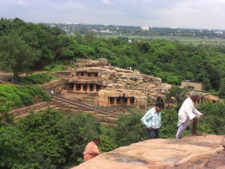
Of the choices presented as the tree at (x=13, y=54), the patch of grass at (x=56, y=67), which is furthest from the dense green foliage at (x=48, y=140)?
the patch of grass at (x=56, y=67)

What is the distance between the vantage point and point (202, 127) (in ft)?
71.9

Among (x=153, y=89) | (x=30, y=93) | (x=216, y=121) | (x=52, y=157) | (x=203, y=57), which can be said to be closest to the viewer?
(x=52, y=157)

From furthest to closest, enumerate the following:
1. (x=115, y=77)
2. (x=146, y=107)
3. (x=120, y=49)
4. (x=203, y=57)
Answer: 1. (x=203, y=57)
2. (x=120, y=49)
3. (x=115, y=77)
4. (x=146, y=107)

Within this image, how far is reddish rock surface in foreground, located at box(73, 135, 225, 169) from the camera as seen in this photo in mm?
7552

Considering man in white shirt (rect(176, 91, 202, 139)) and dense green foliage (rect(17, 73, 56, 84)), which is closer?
man in white shirt (rect(176, 91, 202, 139))

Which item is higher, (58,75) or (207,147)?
(207,147)

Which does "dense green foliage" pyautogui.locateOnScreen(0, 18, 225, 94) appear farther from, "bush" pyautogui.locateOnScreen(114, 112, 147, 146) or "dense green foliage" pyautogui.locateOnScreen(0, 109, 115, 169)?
"bush" pyautogui.locateOnScreen(114, 112, 147, 146)

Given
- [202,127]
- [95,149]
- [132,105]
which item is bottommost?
[132,105]

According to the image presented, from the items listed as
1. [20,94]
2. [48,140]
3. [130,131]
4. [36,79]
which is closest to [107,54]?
[36,79]

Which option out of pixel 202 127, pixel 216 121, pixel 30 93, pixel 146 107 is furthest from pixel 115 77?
pixel 202 127

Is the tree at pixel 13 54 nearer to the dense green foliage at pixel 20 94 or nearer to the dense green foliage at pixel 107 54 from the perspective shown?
the dense green foliage at pixel 107 54

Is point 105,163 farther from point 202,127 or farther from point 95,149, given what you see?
point 202,127

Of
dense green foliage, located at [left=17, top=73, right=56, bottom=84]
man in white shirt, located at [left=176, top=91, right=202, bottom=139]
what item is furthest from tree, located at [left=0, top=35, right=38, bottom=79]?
man in white shirt, located at [left=176, top=91, right=202, bottom=139]

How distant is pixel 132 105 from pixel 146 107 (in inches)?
69.7
